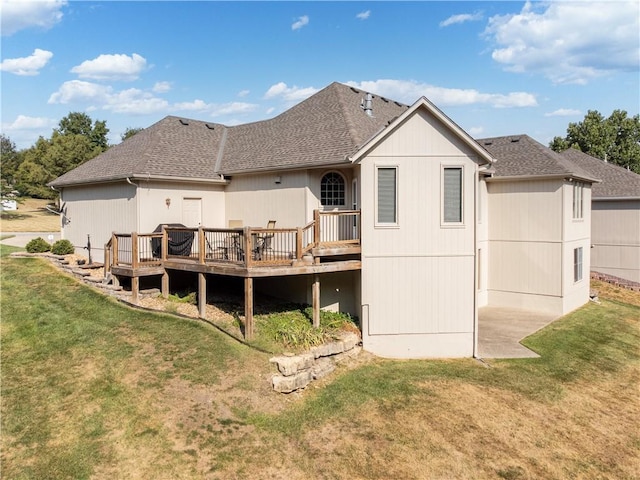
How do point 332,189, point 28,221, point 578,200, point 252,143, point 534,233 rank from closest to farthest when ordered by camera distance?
point 332,189 → point 534,233 → point 252,143 → point 578,200 → point 28,221

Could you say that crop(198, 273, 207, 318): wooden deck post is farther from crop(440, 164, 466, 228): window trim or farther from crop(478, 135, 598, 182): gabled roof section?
crop(478, 135, 598, 182): gabled roof section

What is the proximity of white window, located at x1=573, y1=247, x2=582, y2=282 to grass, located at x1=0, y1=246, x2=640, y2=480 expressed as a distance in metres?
5.67

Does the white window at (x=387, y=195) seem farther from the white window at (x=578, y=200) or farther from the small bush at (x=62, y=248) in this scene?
the small bush at (x=62, y=248)

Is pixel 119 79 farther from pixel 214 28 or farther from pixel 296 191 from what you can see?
pixel 296 191

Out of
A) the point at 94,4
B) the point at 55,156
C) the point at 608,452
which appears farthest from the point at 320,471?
the point at 55,156

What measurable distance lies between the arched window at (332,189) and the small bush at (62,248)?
36.4 feet

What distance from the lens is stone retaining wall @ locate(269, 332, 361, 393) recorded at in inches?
366

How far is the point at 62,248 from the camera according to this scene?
1706 centimetres

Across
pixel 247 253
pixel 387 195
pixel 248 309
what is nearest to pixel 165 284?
pixel 248 309

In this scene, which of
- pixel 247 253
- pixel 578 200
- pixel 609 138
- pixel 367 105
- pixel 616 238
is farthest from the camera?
pixel 609 138

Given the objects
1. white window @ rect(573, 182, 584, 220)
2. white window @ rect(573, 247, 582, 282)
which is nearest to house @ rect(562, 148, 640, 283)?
white window @ rect(573, 182, 584, 220)

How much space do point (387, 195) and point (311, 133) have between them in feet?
15.5

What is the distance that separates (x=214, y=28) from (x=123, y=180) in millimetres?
10008

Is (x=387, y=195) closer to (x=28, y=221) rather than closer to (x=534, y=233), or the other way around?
(x=534, y=233)
